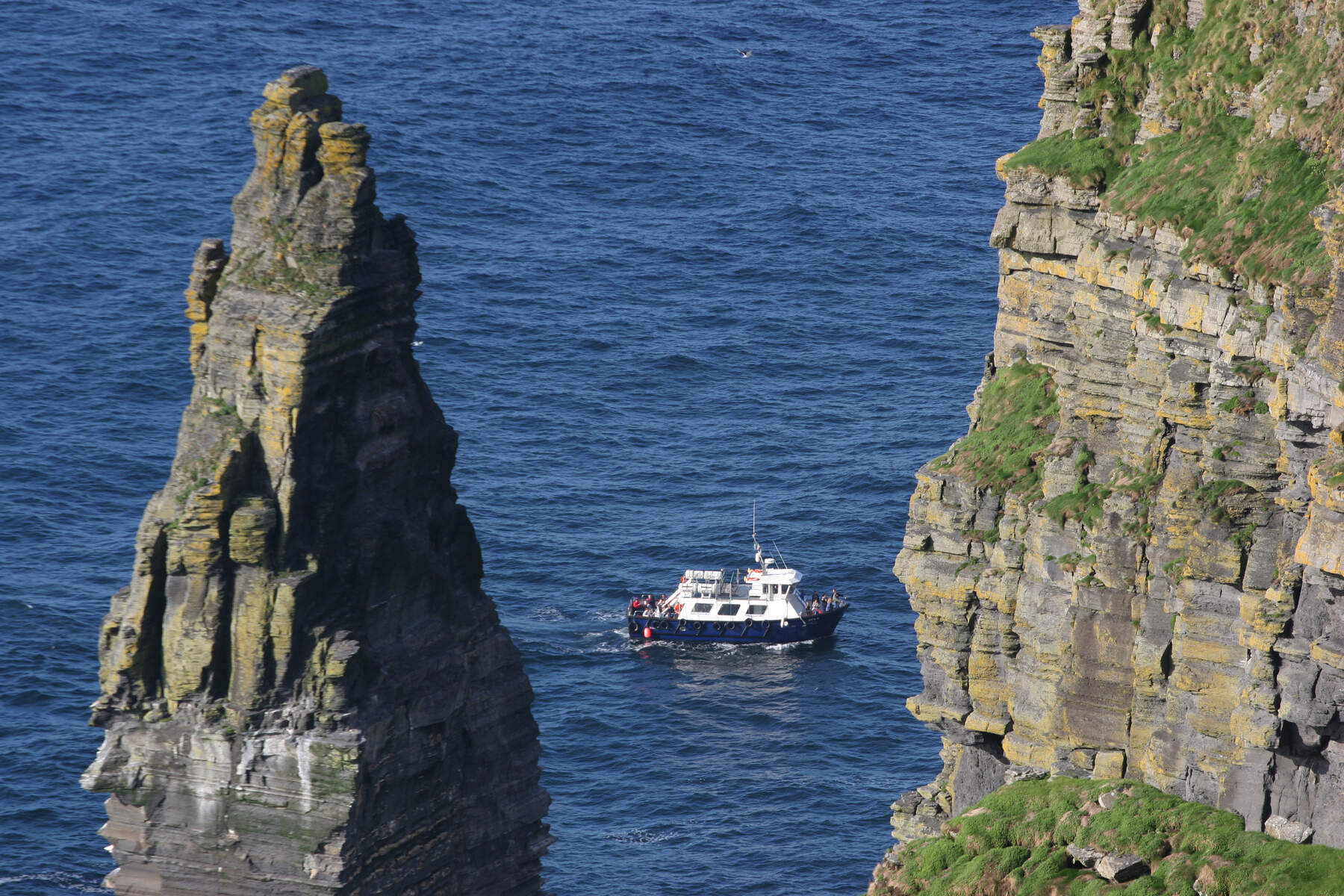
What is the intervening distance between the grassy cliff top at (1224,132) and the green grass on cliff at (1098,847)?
679 inches

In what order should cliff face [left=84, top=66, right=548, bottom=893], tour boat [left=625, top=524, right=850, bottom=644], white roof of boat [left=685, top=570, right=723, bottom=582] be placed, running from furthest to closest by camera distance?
white roof of boat [left=685, top=570, right=723, bottom=582] → tour boat [left=625, top=524, right=850, bottom=644] → cliff face [left=84, top=66, right=548, bottom=893]

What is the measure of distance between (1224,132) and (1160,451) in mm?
11139

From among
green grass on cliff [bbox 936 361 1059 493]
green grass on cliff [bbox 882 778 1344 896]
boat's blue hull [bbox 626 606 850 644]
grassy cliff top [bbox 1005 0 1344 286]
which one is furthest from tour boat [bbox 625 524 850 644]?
green grass on cliff [bbox 882 778 1344 896]

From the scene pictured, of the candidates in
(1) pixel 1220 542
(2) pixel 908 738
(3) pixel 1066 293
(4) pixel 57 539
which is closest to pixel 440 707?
(3) pixel 1066 293

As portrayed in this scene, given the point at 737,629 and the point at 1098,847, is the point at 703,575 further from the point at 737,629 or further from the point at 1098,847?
the point at 1098,847

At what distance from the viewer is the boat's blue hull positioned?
18912 centimetres

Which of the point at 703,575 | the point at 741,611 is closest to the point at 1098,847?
the point at 741,611

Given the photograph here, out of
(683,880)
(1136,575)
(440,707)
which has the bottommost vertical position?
(683,880)

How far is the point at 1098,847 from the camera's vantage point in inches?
2778

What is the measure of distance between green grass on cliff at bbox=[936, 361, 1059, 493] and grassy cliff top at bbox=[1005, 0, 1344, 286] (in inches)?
344

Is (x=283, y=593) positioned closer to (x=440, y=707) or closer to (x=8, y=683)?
(x=440, y=707)

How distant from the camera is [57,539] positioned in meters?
198

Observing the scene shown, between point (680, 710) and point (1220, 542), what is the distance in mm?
115542

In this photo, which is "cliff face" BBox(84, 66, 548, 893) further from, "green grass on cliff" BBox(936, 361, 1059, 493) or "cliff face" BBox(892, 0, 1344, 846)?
"green grass on cliff" BBox(936, 361, 1059, 493)
